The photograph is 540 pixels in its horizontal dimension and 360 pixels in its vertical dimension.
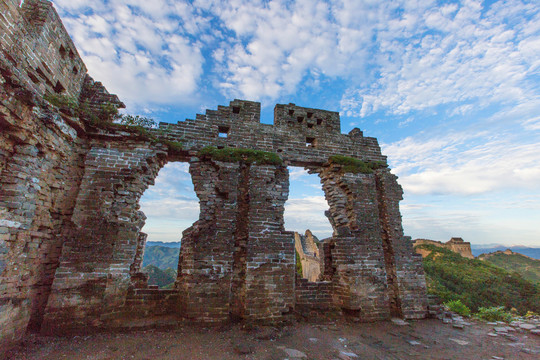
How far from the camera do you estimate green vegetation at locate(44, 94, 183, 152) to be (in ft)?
18.5

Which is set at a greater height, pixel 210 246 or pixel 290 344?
pixel 210 246

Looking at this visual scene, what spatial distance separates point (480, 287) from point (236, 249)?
19.1 m

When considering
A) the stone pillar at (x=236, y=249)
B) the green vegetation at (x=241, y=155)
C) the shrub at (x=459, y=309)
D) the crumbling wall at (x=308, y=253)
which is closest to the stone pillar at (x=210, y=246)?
the stone pillar at (x=236, y=249)

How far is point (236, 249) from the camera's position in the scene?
600 centimetres

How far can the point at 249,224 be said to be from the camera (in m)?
6.10

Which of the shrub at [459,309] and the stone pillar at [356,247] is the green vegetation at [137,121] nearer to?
the stone pillar at [356,247]

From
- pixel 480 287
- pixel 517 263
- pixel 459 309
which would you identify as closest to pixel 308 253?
pixel 459 309

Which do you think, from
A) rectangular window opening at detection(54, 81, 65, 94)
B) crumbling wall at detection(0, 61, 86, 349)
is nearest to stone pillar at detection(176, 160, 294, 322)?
crumbling wall at detection(0, 61, 86, 349)

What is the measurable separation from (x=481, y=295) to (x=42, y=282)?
72.4 ft

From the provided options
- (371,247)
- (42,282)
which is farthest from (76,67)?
(371,247)

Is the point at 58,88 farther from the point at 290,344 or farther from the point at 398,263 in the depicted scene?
the point at 398,263

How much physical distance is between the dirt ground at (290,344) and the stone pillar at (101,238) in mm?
489

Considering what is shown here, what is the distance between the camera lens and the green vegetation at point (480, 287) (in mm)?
13922

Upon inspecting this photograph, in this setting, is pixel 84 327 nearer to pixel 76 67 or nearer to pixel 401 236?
pixel 76 67
